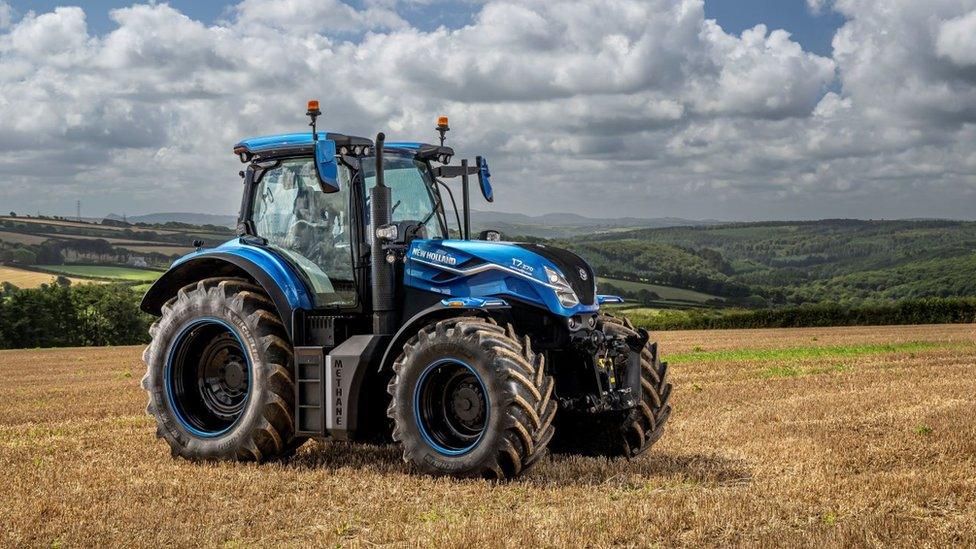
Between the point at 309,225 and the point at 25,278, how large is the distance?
72.3 meters

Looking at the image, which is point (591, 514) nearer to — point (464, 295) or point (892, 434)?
point (464, 295)

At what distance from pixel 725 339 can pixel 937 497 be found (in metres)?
35.4

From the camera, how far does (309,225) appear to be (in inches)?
408

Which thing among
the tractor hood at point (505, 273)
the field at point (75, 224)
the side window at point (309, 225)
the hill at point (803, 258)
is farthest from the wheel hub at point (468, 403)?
the field at point (75, 224)

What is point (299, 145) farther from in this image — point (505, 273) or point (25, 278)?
point (25, 278)

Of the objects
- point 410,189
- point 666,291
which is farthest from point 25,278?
point 410,189

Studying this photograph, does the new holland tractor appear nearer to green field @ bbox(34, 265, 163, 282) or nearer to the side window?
the side window

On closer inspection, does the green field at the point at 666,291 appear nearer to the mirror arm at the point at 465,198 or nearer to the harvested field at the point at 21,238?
the harvested field at the point at 21,238

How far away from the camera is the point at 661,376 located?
1017cm

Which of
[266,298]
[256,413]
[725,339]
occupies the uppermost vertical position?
[266,298]

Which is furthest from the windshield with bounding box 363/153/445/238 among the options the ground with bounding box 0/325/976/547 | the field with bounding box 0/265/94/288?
the field with bounding box 0/265/94/288

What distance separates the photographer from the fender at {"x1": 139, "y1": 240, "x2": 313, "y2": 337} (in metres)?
9.91

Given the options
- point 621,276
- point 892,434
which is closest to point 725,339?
point 892,434

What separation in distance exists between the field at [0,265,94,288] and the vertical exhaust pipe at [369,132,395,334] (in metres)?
67.8
